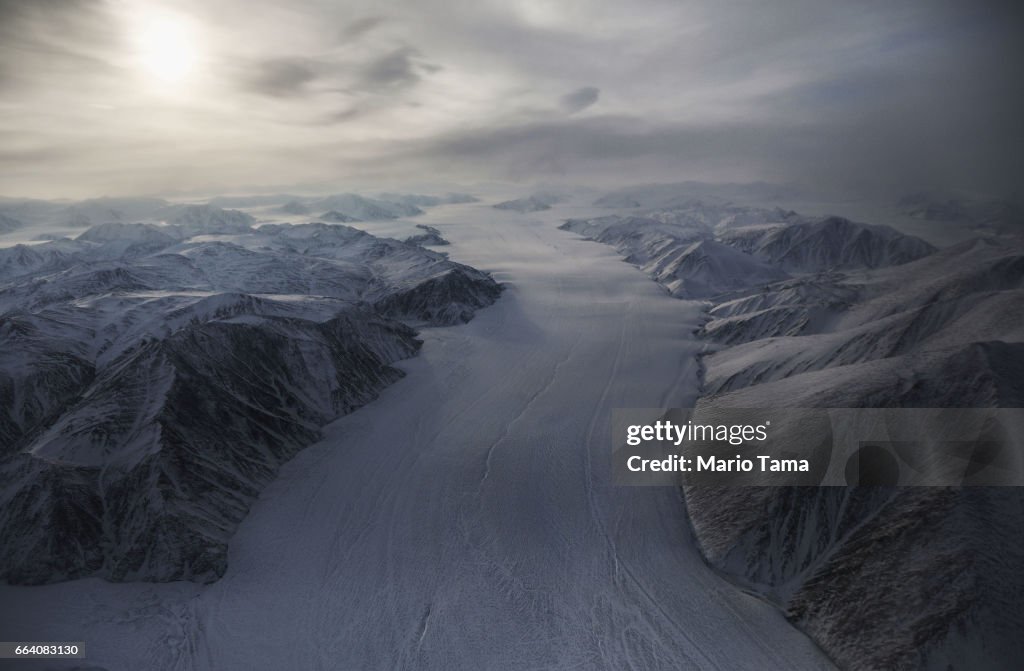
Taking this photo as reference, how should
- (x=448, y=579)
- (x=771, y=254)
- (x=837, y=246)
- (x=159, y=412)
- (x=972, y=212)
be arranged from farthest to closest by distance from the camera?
(x=771, y=254) < (x=837, y=246) < (x=972, y=212) < (x=159, y=412) < (x=448, y=579)

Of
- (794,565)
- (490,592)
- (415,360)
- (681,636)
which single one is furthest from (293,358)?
(794,565)

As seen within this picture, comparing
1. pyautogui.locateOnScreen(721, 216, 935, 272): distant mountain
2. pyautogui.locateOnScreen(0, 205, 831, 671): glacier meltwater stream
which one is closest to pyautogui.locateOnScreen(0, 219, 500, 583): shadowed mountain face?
pyautogui.locateOnScreen(0, 205, 831, 671): glacier meltwater stream

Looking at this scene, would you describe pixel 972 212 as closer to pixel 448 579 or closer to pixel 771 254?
pixel 771 254

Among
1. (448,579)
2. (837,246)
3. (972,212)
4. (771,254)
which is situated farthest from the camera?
(771,254)

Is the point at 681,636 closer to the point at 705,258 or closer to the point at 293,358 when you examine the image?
the point at 293,358

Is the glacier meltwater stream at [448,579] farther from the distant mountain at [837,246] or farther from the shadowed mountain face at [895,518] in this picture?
the distant mountain at [837,246]

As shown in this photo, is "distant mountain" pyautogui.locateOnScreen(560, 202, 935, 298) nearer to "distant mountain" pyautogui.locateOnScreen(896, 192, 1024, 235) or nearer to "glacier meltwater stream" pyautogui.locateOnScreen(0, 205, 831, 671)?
"distant mountain" pyautogui.locateOnScreen(896, 192, 1024, 235)

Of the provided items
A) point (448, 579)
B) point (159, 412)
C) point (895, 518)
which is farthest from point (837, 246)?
point (159, 412)
